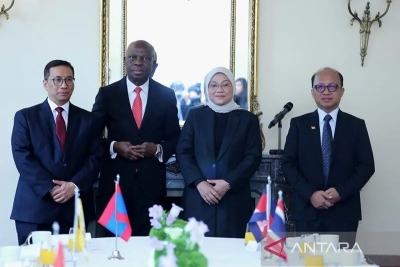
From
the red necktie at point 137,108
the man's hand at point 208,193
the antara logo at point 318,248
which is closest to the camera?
the antara logo at point 318,248

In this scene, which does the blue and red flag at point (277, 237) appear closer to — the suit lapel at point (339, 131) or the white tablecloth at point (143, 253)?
the white tablecloth at point (143, 253)

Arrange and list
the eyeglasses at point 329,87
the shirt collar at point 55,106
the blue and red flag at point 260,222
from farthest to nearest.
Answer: the eyeglasses at point 329,87, the shirt collar at point 55,106, the blue and red flag at point 260,222

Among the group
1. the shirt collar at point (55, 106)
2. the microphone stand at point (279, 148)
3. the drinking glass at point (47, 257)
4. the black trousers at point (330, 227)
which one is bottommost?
the black trousers at point (330, 227)

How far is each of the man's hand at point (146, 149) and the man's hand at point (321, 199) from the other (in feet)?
3.49

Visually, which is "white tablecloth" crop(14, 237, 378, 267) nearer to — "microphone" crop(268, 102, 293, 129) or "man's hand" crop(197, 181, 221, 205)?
"man's hand" crop(197, 181, 221, 205)

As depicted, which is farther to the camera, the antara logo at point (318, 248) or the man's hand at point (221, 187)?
the man's hand at point (221, 187)

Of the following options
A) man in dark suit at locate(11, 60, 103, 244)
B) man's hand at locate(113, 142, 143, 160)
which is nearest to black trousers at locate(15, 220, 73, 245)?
man in dark suit at locate(11, 60, 103, 244)

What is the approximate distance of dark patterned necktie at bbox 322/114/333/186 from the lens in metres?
4.23

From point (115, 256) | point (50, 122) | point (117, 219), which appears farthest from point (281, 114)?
point (115, 256)

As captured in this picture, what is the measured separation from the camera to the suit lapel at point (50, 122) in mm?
4074

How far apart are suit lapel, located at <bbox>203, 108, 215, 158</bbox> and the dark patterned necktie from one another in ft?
2.31

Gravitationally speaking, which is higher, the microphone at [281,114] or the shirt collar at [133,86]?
the shirt collar at [133,86]

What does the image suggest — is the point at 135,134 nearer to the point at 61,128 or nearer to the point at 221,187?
the point at 61,128

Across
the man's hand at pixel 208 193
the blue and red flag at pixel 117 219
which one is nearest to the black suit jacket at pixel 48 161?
the man's hand at pixel 208 193
